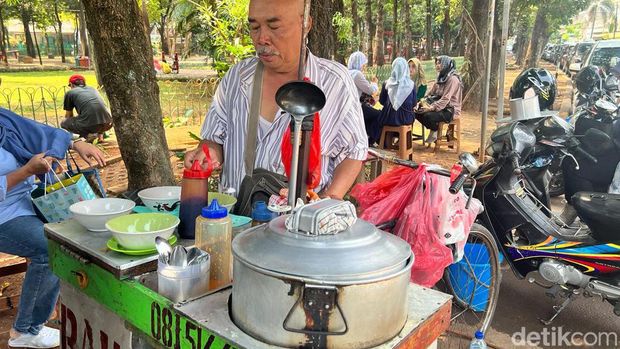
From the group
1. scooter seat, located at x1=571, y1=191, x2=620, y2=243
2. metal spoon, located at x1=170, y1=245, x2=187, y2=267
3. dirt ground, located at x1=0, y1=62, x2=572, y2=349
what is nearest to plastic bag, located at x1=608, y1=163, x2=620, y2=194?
scooter seat, located at x1=571, y1=191, x2=620, y2=243

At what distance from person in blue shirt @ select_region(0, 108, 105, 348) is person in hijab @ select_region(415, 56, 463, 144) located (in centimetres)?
685

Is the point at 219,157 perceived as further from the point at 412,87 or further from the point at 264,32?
the point at 412,87

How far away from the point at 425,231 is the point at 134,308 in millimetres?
1603

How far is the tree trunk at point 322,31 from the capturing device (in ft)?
13.7

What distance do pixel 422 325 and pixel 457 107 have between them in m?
7.71

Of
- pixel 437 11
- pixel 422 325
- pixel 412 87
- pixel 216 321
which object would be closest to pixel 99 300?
pixel 216 321

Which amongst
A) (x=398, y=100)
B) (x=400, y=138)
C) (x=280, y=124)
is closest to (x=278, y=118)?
(x=280, y=124)

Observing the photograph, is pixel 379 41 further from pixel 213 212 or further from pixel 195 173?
pixel 213 212

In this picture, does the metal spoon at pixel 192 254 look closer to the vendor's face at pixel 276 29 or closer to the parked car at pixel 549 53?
the vendor's face at pixel 276 29

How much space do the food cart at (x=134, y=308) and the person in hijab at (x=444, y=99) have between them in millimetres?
7308

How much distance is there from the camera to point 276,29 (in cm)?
182

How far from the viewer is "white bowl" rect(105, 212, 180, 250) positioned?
144cm

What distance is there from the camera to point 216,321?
46.4 inches

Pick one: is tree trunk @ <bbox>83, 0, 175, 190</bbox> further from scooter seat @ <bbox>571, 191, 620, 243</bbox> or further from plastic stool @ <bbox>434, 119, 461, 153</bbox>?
plastic stool @ <bbox>434, 119, 461, 153</bbox>
